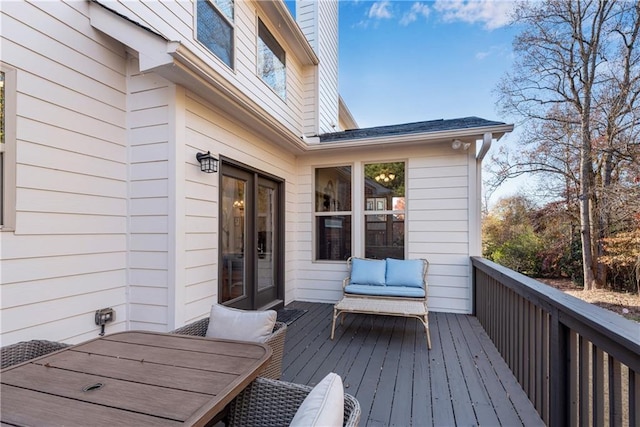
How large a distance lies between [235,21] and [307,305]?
14.0ft

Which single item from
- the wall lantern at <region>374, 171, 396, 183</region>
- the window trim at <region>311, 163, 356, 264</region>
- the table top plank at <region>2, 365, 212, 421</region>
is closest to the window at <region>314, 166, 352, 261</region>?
the window trim at <region>311, 163, 356, 264</region>

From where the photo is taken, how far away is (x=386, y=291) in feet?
13.5

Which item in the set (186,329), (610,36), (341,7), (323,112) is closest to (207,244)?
(186,329)

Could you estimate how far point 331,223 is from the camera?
5.30 metres

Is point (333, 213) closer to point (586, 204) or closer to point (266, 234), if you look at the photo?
point (266, 234)

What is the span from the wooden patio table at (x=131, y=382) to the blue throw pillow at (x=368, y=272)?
296cm

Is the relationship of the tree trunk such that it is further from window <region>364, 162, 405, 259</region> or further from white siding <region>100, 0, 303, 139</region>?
white siding <region>100, 0, 303, 139</region>

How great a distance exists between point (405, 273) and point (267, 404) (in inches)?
131

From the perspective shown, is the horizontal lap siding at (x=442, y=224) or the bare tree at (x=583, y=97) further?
the bare tree at (x=583, y=97)

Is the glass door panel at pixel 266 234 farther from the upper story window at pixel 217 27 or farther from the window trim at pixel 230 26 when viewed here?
the upper story window at pixel 217 27

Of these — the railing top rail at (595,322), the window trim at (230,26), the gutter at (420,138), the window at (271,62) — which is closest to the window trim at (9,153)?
the window trim at (230,26)

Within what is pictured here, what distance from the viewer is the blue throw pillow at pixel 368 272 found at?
14.4ft

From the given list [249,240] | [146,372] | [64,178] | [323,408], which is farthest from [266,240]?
[323,408]

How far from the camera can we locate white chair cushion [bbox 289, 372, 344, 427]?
0.89m
